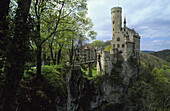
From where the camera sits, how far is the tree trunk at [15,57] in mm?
3482

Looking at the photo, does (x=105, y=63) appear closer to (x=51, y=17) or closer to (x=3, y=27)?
(x=51, y=17)

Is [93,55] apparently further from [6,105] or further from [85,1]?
Answer: [6,105]

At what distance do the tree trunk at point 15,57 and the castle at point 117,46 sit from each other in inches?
1097

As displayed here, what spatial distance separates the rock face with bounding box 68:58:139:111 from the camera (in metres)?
26.0

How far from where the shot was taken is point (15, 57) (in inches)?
143

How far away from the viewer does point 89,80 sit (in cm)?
2608

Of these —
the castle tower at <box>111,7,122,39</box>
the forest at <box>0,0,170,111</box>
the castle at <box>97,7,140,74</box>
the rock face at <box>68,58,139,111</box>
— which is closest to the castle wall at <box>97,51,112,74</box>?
the castle at <box>97,7,140,74</box>

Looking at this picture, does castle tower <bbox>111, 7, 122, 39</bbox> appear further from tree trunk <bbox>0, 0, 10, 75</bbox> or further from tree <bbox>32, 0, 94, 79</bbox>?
tree trunk <bbox>0, 0, 10, 75</bbox>

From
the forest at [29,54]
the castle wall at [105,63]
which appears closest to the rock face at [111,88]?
the castle wall at [105,63]

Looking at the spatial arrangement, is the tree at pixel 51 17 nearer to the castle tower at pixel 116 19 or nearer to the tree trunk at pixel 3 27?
the tree trunk at pixel 3 27

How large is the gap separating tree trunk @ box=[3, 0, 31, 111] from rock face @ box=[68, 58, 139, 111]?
2088cm

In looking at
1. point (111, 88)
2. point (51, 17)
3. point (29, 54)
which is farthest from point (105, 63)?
point (29, 54)

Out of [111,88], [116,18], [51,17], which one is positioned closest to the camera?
[51,17]

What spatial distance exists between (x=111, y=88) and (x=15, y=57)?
32.0m
